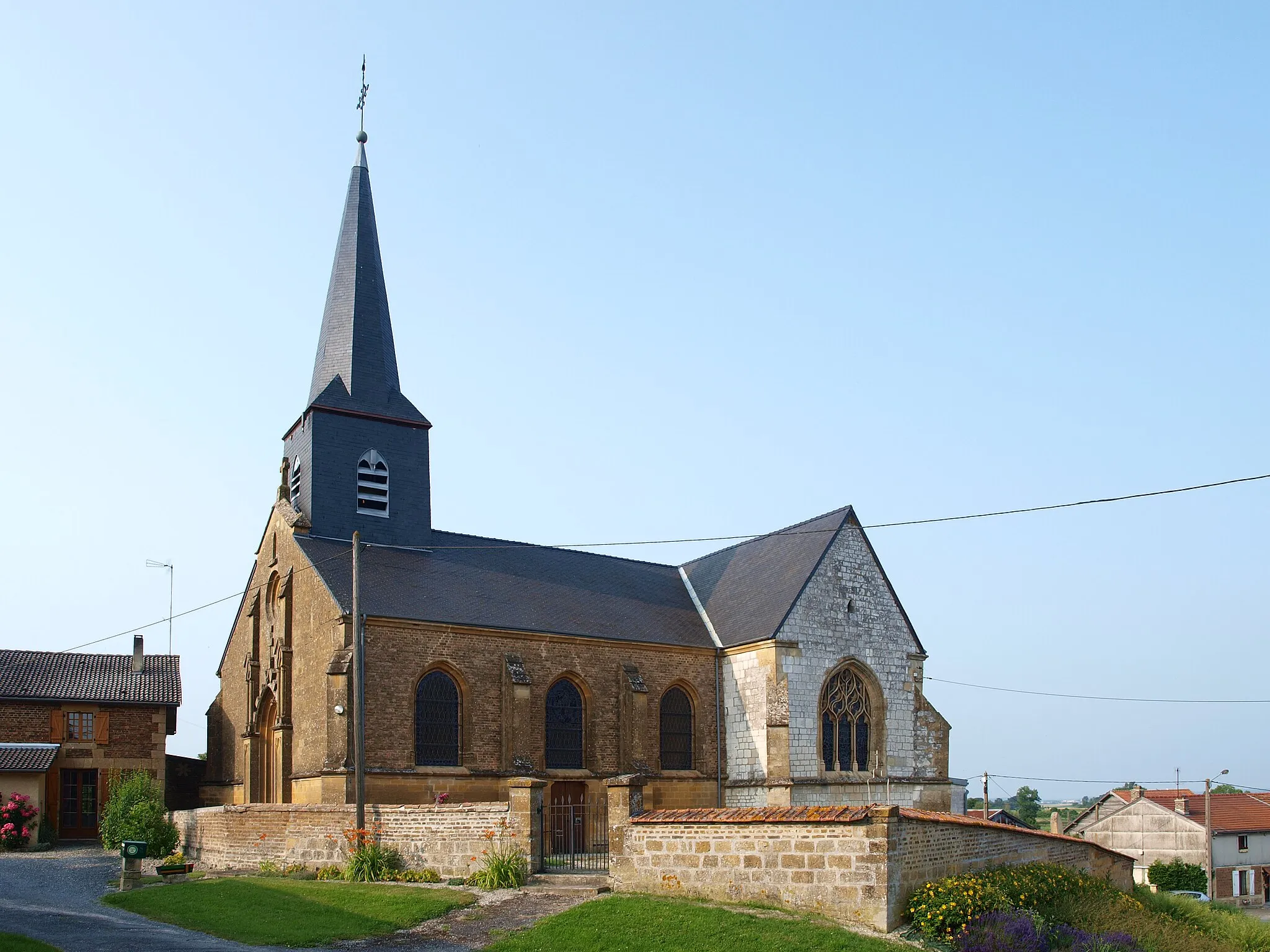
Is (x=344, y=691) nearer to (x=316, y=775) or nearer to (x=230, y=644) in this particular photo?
(x=316, y=775)

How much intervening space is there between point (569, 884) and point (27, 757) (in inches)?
778

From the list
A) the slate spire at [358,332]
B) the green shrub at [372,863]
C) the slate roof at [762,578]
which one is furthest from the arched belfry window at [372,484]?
the green shrub at [372,863]

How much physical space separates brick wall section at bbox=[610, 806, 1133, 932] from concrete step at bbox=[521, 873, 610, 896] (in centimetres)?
35

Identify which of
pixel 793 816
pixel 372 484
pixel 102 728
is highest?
pixel 372 484

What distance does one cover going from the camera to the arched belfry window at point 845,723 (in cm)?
3109

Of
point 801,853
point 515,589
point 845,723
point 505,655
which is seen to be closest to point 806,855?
point 801,853

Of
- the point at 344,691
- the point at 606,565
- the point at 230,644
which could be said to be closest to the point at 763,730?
the point at 606,565

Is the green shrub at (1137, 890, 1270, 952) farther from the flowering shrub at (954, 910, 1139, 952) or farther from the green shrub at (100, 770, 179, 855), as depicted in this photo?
the green shrub at (100, 770, 179, 855)

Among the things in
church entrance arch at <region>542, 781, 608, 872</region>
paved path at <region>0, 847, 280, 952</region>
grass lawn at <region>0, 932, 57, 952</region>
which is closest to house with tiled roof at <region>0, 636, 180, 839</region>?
paved path at <region>0, 847, 280, 952</region>

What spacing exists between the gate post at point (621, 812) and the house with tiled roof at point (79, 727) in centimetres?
1953

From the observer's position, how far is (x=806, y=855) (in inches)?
669

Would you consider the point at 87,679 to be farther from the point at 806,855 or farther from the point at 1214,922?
the point at 1214,922

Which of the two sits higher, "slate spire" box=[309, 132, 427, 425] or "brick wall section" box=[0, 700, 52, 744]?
"slate spire" box=[309, 132, 427, 425]

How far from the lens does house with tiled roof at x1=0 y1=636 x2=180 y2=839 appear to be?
32.7 m
